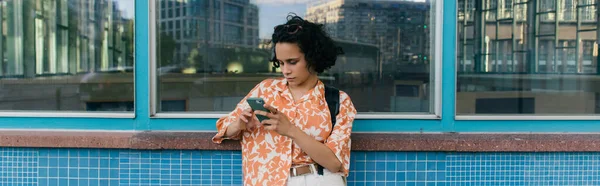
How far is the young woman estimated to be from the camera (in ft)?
7.95

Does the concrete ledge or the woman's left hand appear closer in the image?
the woman's left hand

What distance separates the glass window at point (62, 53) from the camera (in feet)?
12.2

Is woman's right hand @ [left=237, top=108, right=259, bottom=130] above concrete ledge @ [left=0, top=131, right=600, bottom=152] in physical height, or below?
above

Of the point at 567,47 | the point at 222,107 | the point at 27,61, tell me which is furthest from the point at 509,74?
the point at 27,61

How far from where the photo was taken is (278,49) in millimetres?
2441

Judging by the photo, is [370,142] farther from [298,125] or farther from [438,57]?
[298,125]

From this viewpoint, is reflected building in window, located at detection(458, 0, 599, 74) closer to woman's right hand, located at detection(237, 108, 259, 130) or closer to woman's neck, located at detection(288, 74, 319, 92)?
woman's neck, located at detection(288, 74, 319, 92)

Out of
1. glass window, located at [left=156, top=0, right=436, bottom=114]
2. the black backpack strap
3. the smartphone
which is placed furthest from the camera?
glass window, located at [left=156, top=0, right=436, bottom=114]

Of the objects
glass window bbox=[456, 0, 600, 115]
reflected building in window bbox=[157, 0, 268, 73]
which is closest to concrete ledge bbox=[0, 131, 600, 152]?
glass window bbox=[456, 0, 600, 115]

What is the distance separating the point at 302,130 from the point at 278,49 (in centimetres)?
37

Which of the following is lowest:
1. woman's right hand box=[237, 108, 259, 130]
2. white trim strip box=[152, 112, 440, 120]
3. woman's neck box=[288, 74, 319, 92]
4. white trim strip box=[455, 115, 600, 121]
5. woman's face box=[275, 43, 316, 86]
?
white trim strip box=[455, 115, 600, 121]

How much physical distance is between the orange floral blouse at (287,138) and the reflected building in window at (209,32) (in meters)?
1.33

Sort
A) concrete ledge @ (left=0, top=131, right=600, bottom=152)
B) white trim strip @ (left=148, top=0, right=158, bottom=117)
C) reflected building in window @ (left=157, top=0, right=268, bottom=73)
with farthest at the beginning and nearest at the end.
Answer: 1. reflected building in window @ (left=157, top=0, right=268, bottom=73)
2. white trim strip @ (left=148, top=0, right=158, bottom=117)
3. concrete ledge @ (left=0, top=131, right=600, bottom=152)

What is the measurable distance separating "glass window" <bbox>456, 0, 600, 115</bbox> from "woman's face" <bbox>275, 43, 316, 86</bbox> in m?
1.72
